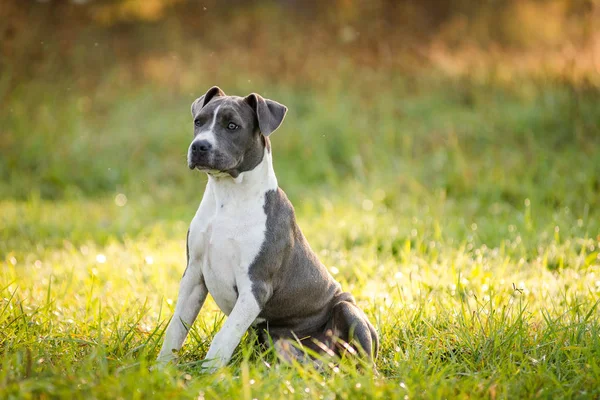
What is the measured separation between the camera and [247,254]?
Answer: 12.0 ft

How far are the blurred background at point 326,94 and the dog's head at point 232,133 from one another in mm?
3851

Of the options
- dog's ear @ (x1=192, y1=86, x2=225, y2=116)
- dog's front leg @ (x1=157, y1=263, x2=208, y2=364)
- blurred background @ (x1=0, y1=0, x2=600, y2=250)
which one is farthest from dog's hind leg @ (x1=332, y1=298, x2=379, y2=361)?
blurred background @ (x1=0, y1=0, x2=600, y2=250)

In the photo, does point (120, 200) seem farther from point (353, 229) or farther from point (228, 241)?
point (228, 241)

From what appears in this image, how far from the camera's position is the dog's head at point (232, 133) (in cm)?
359

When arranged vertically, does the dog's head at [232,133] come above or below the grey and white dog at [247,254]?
above

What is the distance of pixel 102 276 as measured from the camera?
559 cm

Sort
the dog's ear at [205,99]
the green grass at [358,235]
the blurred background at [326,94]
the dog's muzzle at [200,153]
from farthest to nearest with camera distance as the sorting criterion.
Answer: the blurred background at [326,94]
the dog's ear at [205,99]
the dog's muzzle at [200,153]
the green grass at [358,235]

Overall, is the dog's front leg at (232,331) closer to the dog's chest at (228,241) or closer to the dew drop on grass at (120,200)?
the dog's chest at (228,241)

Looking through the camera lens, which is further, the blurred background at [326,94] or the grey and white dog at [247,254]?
the blurred background at [326,94]

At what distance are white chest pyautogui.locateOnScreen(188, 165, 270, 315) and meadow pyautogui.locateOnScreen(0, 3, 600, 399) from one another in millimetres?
390

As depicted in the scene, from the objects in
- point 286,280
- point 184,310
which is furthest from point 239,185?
point 184,310

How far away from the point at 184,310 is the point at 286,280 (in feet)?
2.01

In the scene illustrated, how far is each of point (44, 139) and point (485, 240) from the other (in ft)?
22.1

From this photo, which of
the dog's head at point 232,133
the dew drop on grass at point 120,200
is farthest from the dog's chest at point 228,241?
the dew drop on grass at point 120,200
